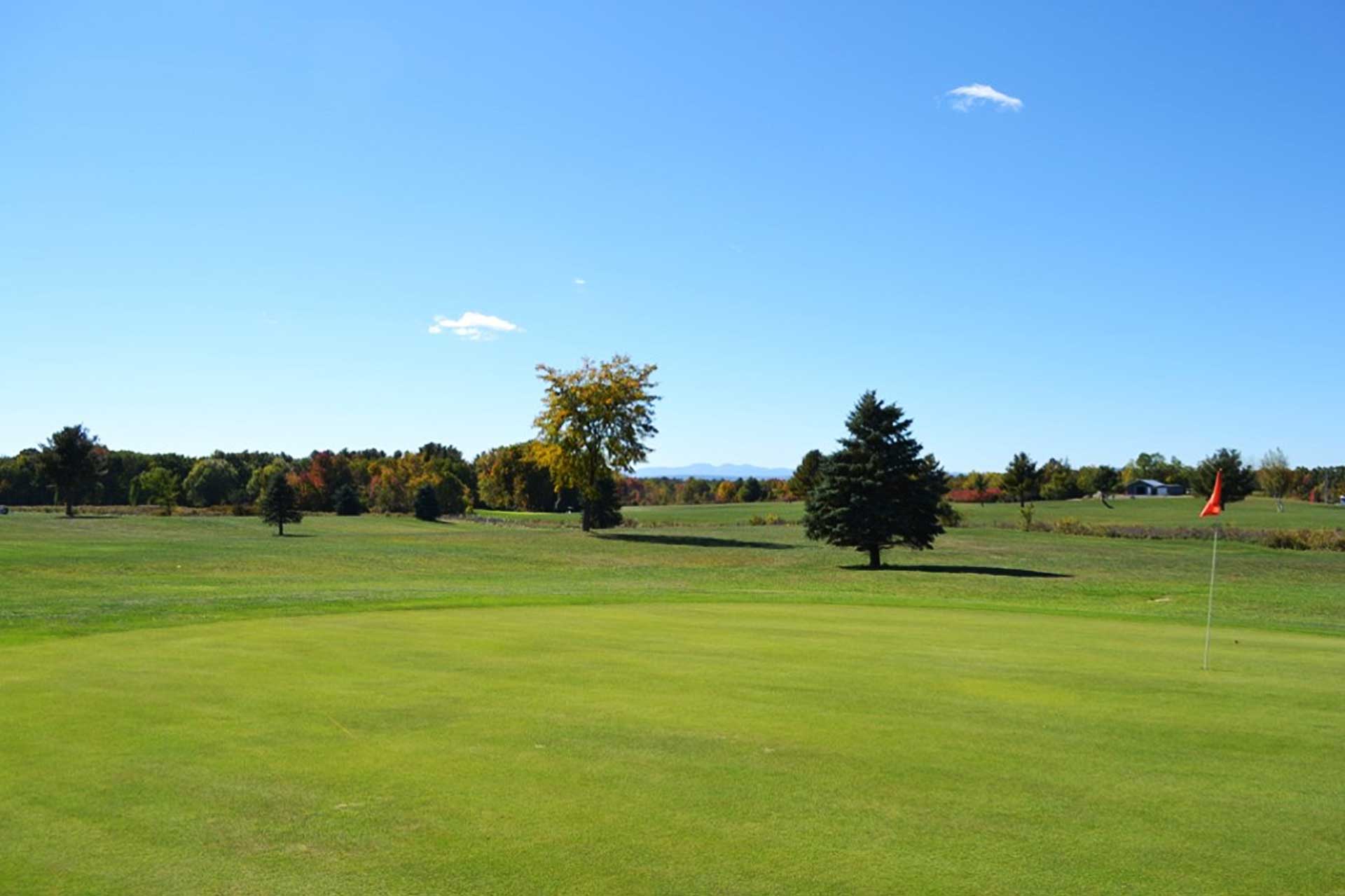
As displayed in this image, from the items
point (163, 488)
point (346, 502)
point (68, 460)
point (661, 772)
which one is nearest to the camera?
point (661, 772)

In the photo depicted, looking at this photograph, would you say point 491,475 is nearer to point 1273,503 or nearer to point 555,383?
point 555,383

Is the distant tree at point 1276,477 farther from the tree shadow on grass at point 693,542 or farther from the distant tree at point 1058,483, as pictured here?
the tree shadow on grass at point 693,542

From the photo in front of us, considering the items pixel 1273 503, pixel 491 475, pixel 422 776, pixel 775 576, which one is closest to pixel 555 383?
Result: pixel 775 576

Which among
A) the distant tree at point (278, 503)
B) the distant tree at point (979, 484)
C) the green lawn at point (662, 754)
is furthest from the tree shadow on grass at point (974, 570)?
the distant tree at point (979, 484)

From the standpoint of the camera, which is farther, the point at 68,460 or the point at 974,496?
the point at 974,496

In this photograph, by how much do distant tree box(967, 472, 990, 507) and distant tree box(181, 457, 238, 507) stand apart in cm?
8793

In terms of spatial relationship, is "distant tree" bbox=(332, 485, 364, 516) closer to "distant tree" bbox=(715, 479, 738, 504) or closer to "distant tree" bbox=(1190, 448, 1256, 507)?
"distant tree" bbox=(715, 479, 738, 504)

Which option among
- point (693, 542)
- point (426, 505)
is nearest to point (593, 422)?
point (693, 542)

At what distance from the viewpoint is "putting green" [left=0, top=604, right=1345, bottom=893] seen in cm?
534

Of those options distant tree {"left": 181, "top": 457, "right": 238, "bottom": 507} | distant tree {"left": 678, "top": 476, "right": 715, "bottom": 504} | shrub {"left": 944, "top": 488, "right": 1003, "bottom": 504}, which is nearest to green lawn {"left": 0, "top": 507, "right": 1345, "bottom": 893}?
distant tree {"left": 181, "top": 457, "right": 238, "bottom": 507}

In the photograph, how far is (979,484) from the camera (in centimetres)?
14175

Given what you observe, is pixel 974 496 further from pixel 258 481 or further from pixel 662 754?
pixel 662 754

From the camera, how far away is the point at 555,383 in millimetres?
63750

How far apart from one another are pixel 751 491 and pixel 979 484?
30.7 m
